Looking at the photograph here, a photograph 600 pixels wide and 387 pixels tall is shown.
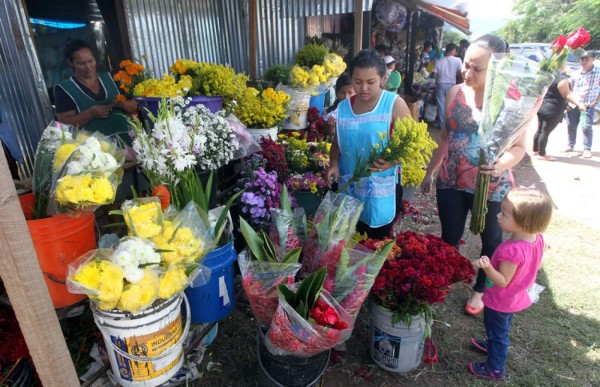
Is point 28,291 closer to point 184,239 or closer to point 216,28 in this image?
point 184,239

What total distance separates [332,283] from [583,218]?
474 cm

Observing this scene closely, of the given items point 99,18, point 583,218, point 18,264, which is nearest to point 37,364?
point 18,264

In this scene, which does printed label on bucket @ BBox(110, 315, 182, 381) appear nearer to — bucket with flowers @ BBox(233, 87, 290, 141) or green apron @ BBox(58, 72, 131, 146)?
green apron @ BBox(58, 72, 131, 146)

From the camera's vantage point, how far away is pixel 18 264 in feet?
4.36

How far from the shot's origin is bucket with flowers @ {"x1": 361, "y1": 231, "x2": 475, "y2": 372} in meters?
2.06

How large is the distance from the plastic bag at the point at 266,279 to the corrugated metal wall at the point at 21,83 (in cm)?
210

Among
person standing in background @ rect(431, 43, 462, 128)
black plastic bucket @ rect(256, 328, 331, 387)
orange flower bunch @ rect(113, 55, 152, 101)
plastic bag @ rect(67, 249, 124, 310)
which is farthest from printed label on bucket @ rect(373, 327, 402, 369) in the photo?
person standing in background @ rect(431, 43, 462, 128)

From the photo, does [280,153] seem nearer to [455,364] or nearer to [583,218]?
[455,364]

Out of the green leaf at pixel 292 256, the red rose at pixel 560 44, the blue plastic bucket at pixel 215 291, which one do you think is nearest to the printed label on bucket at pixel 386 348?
the green leaf at pixel 292 256

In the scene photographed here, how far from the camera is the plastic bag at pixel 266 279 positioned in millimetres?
1787

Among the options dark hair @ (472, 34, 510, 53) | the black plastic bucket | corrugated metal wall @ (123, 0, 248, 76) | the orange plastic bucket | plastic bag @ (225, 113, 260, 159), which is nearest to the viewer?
the orange plastic bucket

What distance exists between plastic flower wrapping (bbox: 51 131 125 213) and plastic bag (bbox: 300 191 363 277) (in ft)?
3.50

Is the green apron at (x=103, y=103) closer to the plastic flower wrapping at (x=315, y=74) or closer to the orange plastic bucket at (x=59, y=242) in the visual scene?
the orange plastic bucket at (x=59, y=242)

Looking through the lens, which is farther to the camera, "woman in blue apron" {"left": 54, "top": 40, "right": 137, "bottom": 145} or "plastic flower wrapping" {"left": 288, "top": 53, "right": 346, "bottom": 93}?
"plastic flower wrapping" {"left": 288, "top": 53, "right": 346, "bottom": 93}
